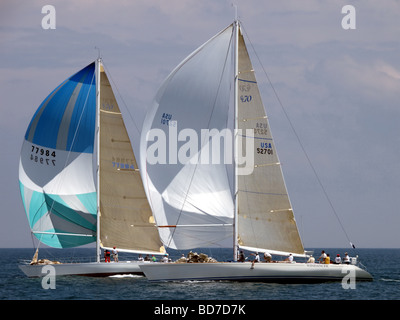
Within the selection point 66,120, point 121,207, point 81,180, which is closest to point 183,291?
point 121,207

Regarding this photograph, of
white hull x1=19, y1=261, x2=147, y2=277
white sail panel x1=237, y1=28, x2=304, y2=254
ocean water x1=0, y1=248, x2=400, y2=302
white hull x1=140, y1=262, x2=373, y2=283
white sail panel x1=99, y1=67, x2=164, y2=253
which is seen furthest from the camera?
white sail panel x1=99, y1=67, x2=164, y2=253

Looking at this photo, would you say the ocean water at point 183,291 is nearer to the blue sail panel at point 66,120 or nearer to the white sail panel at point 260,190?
the white sail panel at point 260,190

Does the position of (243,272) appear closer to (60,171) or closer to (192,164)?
(192,164)

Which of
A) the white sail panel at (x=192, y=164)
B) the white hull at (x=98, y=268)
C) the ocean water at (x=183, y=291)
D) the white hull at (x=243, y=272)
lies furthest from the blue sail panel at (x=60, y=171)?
the white hull at (x=243, y=272)

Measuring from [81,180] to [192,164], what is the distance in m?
7.76

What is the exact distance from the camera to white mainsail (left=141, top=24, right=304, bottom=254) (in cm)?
3462

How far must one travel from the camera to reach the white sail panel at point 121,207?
130 ft

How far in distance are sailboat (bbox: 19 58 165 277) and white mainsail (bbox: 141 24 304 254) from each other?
4896 mm

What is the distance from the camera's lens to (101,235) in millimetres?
39812

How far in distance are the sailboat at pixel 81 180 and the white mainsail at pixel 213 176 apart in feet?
16.1

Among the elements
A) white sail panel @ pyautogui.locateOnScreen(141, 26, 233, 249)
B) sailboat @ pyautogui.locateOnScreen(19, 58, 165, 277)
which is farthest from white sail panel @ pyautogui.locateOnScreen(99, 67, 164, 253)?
white sail panel @ pyautogui.locateOnScreen(141, 26, 233, 249)

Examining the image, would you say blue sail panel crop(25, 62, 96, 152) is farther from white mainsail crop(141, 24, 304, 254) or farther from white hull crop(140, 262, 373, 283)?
white hull crop(140, 262, 373, 283)

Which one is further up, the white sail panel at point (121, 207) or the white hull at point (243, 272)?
the white sail panel at point (121, 207)
